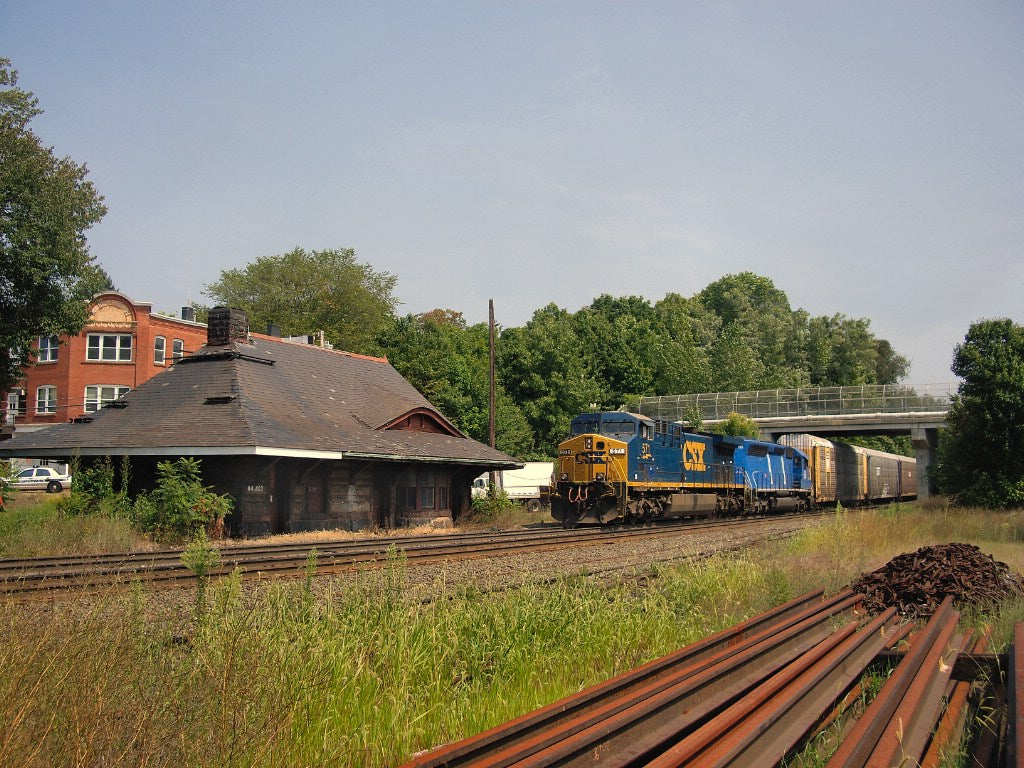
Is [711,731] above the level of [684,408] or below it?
below

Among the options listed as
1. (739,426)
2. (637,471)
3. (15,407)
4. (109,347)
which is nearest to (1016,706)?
(637,471)

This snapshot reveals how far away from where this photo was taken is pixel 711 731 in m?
4.98

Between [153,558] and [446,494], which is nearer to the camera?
[153,558]

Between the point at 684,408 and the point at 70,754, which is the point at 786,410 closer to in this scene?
the point at 684,408

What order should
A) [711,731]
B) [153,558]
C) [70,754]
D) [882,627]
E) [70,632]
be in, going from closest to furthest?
[70,754] → [70,632] → [711,731] → [882,627] → [153,558]

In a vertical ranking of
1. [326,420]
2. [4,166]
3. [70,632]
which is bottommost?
[70,632]

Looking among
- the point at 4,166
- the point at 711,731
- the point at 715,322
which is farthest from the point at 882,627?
the point at 715,322

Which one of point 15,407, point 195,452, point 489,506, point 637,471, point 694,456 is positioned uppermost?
point 15,407

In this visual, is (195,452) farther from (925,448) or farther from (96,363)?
(925,448)

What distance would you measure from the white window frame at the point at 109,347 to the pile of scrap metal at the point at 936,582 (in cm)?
4692

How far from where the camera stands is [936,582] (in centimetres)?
1077

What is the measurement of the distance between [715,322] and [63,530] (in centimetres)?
7009

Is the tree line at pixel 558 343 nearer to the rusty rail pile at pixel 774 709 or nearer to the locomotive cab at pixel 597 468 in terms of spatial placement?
the locomotive cab at pixel 597 468

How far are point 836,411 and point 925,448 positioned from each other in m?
5.21
